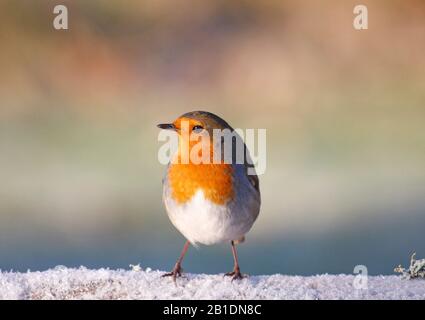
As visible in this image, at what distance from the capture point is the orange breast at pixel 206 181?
2652 millimetres

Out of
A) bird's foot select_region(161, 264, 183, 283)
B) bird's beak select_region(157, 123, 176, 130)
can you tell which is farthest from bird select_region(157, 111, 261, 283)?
bird's foot select_region(161, 264, 183, 283)

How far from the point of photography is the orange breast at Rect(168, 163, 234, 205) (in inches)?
104

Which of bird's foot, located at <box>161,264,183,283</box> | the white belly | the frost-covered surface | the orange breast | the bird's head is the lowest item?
the frost-covered surface

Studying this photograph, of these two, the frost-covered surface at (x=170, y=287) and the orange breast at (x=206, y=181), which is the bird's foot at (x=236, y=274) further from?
the orange breast at (x=206, y=181)

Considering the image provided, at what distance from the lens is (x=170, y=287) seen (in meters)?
2.76

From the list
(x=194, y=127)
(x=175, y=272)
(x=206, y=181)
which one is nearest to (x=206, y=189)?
(x=206, y=181)

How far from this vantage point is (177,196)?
2.70 m

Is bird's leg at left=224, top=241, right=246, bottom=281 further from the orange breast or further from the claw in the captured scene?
the orange breast

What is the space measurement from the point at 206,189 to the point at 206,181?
3 cm

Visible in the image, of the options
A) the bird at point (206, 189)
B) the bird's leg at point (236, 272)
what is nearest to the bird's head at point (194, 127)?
the bird at point (206, 189)

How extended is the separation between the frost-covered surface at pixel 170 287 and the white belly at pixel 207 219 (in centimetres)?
22

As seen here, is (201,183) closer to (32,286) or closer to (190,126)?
(190,126)

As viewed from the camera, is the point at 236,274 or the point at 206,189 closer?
the point at 206,189

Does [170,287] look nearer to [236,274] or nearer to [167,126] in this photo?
A: [236,274]
